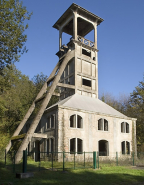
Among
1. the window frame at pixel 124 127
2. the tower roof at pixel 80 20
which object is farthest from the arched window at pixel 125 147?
the tower roof at pixel 80 20

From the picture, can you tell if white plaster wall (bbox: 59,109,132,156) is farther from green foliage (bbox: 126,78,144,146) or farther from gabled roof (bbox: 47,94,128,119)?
green foliage (bbox: 126,78,144,146)

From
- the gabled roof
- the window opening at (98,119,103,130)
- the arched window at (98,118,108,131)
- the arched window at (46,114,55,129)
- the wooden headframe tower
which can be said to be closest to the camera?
the arched window at (46,114,55,129)

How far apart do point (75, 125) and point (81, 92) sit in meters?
Result: 6.09

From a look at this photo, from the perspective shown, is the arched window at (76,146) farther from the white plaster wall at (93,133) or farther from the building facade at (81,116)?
the white plaster wall at (93,133)

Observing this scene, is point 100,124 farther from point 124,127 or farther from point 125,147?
point 125,147

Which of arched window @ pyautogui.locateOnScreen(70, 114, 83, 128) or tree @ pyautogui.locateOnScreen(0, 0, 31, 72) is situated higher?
tree @ pyautogui.locateOnScreen(0, 0, 31, 72)


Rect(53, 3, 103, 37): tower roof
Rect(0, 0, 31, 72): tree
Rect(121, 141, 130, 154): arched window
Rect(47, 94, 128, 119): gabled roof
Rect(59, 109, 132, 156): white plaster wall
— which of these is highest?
Rect(53, 3, 103, 37): tower roof

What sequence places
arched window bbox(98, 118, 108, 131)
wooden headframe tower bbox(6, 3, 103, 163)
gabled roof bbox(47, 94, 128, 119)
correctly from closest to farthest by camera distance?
gabled roof bbox(47, 94, 128, 119), arched window bbox(98, 118, 108, 131), wooden headframe tower bbox(6, 3, 103, 163)

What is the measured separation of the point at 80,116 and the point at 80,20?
16.1 meters

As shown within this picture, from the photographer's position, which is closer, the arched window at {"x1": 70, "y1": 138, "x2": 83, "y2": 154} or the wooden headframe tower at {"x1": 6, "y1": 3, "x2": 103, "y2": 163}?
the arched window at {"x1": 70, "y1": 138, "x2": 83, "y2": 154}

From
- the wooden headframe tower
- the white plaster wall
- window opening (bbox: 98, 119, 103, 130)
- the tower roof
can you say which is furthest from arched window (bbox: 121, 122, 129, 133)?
the tower roof

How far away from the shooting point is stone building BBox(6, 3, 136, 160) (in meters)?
20.9

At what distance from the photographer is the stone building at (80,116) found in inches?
822

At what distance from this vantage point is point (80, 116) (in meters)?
22.1
